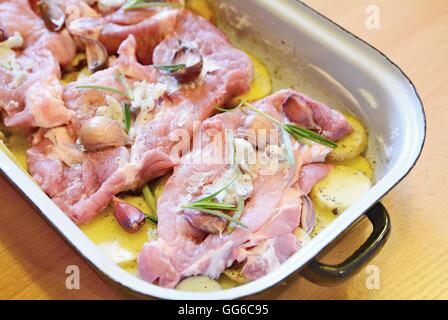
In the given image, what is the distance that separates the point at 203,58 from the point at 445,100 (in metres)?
0.74

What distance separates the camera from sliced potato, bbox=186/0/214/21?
178 centimetres

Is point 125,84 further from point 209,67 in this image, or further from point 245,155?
point 245,155

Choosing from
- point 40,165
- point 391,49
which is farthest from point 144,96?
point 391,49

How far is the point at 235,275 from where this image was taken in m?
1.28

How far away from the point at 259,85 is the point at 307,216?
49 cm

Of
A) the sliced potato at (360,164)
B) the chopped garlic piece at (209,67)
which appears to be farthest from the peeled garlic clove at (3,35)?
the sliced potato at (360,164)

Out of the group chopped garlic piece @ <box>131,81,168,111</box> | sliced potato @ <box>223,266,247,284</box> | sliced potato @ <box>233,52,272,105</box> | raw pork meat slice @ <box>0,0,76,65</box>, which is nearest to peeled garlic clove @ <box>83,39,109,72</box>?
raw pork meat slice @ <box>0,0,76,65</box>

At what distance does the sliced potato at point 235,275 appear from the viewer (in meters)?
1.27

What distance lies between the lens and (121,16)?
5.66 ft

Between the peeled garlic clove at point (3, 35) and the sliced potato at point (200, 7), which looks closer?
the peeled garlic clove at point (3, 35)

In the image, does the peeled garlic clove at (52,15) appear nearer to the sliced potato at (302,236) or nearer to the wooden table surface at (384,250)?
the wooden table surface at (384,250)

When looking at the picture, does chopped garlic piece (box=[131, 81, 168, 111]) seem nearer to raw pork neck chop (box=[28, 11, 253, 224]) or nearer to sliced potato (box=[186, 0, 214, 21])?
raw pork neck chop (box=[28, 11, 253, 224])

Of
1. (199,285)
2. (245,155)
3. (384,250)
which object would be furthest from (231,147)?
(384,250)

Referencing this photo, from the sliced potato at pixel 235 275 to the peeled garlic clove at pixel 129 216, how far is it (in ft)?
0.82
